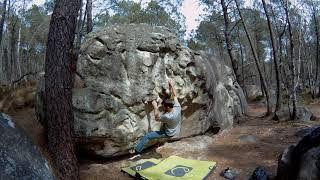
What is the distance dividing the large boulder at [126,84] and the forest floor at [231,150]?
43 cm

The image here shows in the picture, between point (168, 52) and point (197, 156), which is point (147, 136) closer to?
point (197, 156)

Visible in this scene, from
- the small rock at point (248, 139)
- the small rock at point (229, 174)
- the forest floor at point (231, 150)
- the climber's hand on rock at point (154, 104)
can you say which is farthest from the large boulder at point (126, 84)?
the small rock at point (229, 174)

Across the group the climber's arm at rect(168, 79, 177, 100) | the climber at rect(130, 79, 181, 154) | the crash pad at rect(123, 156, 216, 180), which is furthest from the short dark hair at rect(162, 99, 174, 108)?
the crash pad at rect(123, 156, 216, 180)

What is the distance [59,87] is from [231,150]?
4331mm

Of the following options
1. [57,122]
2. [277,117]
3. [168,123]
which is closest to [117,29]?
[168,123]

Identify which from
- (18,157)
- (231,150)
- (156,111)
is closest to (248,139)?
(231,150)

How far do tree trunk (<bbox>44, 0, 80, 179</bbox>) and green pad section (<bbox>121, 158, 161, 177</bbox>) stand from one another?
1.20 metres

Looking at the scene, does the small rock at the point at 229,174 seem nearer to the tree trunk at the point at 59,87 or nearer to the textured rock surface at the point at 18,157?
the tree trunk at the point at 59,87

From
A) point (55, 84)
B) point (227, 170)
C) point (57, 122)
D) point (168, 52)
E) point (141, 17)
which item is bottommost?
point (227, 170)

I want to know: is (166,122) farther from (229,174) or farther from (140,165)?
Result: (229,174)

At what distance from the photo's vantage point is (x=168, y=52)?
7.90m

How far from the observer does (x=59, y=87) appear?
5254 millimetres

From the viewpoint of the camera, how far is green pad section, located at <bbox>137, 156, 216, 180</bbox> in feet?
19.1

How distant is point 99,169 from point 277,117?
672 cm
